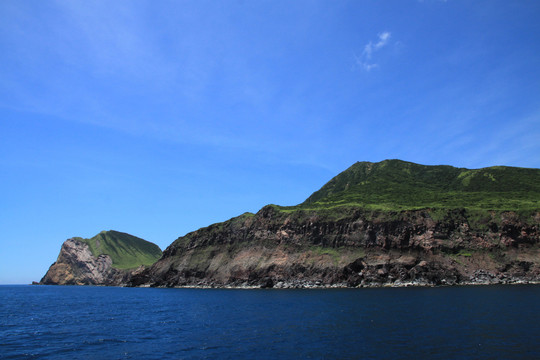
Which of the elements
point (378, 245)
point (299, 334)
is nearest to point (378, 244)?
point (378, 245)

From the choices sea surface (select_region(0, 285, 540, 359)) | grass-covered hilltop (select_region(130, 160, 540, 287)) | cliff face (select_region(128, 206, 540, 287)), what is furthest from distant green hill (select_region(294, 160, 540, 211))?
sea surface (select_region(0, 285, 540, 359))

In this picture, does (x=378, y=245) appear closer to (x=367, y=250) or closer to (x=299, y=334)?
(x=367, y=250)

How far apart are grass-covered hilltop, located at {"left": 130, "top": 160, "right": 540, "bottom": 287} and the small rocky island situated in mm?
A: 309

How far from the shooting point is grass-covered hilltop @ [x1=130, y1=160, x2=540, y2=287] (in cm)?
10581

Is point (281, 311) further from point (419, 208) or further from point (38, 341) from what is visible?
point (419, 208)

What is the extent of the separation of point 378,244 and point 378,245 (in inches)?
14.8

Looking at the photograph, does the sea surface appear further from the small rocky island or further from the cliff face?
the small rocky island

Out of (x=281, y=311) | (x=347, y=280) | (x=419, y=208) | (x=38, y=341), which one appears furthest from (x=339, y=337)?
(x=419, y=208)

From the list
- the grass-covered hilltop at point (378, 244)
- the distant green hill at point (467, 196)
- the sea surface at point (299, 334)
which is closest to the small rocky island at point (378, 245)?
the grass-covered hilltop at point (378, 244)

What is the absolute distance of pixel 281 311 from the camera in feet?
181

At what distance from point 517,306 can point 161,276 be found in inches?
6168

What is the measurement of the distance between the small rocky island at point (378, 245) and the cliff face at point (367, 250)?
0.32 meters

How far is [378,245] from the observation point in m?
121

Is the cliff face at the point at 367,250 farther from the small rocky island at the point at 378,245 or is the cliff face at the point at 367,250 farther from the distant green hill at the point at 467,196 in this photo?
the distant green hill at the point at 467,196
